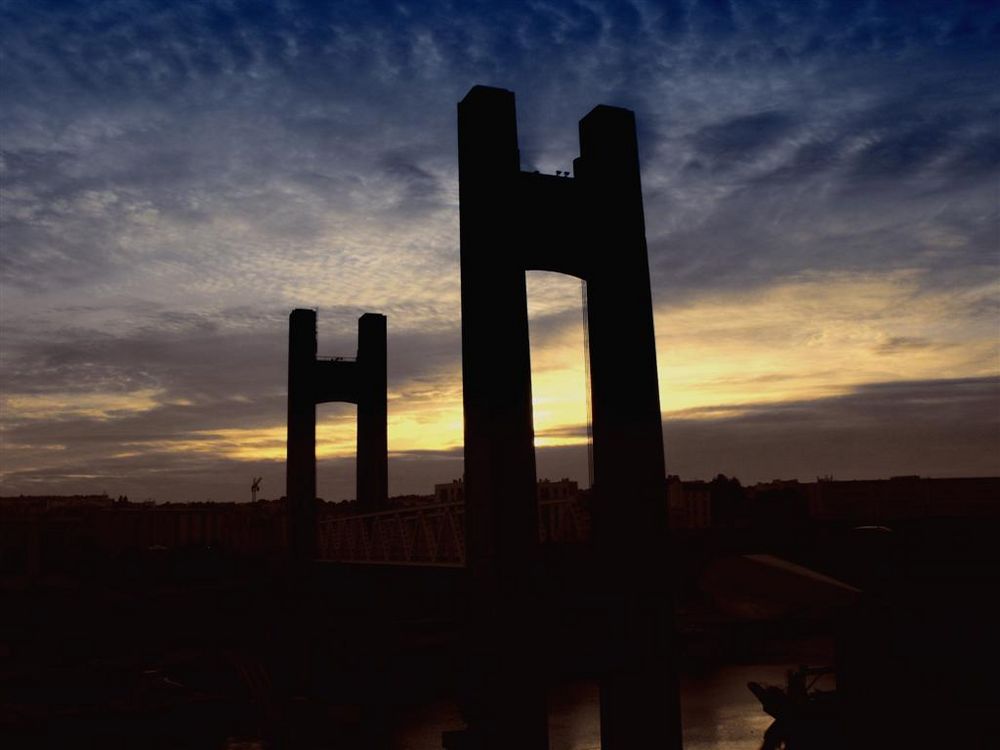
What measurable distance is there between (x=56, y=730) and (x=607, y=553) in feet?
41.4

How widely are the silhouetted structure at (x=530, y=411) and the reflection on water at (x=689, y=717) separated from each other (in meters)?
3.16

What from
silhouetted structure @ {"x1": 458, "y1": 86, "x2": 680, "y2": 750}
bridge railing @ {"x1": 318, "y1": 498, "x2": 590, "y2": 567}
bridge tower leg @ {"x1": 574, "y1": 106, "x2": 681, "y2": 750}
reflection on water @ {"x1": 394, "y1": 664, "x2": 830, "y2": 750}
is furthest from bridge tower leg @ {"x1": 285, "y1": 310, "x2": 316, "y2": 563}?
bridge tower leg @ {"x1": 574, "y1": 106, "x2": 681, "y2": 750}

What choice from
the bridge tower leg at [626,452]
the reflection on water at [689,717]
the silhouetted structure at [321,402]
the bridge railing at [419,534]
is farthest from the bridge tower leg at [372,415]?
the bridge tower leg at [626,452]

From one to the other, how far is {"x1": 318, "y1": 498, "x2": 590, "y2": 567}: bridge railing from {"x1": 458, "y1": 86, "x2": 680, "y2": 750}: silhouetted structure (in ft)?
4.00

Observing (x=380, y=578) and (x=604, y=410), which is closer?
(x=604, y=410)

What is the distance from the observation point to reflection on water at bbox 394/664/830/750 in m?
18.4

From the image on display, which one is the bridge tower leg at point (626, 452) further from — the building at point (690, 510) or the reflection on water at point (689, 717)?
the building at point (690, 510)

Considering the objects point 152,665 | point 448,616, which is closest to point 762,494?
point 448,616

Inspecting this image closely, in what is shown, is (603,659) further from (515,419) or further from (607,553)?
(515,419)

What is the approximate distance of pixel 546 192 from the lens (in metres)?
16.9

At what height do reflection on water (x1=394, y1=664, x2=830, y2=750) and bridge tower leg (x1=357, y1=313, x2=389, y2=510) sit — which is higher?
bridge tower leg (x1=357, y1=313, x2=389, y2=510)

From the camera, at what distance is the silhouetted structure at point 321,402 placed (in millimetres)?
35406

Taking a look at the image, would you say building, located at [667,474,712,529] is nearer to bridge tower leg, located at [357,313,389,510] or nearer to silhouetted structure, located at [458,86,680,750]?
bridge tower leg, located at [357,313,389,510]

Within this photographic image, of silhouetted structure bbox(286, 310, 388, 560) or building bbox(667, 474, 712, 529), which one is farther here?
building bbox(667, 474, 712, 529)
